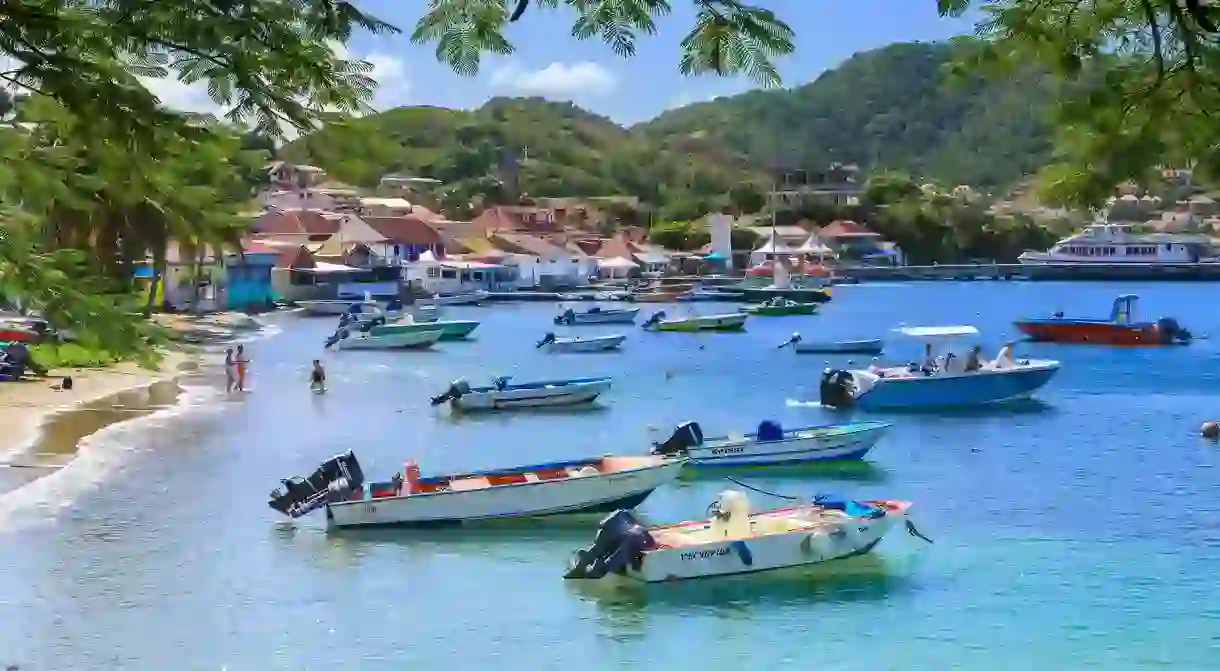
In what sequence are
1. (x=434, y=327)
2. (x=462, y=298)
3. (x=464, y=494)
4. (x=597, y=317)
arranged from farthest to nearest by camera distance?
(x=462, y=298)
(x=597, y=317)
(x=434, y=327)
(x=464, y=494)

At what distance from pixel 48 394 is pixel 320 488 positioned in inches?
658

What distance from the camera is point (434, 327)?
67.1 meters

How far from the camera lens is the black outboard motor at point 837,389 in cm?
4088

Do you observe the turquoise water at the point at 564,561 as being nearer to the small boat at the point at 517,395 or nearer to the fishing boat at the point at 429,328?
the small boat at the point at 517,395

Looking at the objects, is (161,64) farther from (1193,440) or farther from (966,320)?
(966,320)

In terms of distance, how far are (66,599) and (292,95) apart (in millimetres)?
13783

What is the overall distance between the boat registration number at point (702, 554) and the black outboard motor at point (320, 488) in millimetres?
6093

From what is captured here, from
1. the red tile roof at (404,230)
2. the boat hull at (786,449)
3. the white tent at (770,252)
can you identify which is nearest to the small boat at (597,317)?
the red tile roof at (404,230)

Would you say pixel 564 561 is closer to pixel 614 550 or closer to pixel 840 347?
pixel 614 550

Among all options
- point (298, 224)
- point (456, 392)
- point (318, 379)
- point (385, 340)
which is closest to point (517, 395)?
point (456, 392)

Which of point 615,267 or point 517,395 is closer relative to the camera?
point 517,395

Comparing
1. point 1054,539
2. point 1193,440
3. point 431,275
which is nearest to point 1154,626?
point 1054,539

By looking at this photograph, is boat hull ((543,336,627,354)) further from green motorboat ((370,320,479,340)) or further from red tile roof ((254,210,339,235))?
red tile roof ((254,210,339,235))

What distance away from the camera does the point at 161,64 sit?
7.49 meters
